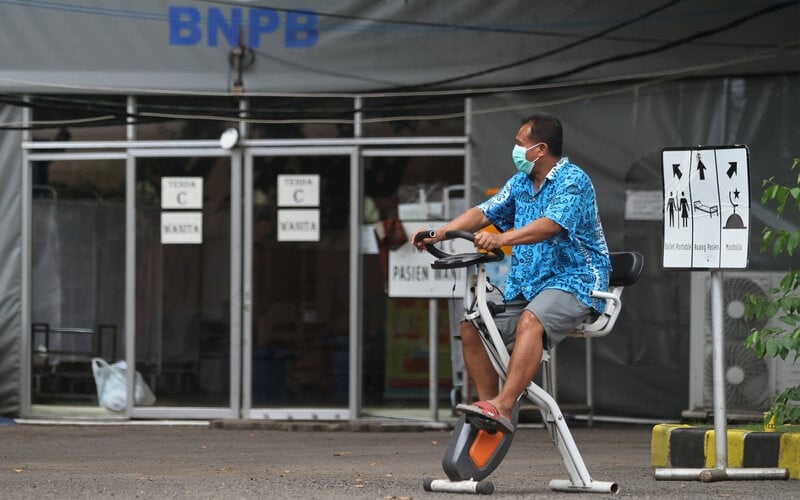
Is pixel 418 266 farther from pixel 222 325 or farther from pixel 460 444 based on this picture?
pixel 460 444

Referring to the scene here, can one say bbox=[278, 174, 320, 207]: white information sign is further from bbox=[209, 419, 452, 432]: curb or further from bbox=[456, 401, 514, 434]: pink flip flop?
bbox=[456, 401, 514, 434]: pink flip flop

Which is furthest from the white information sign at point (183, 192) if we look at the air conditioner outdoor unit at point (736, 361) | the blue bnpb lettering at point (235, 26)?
the air conditioner outdoor unit at point (736, 361)

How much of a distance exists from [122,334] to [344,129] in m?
2.79

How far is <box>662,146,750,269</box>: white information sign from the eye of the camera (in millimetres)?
7254

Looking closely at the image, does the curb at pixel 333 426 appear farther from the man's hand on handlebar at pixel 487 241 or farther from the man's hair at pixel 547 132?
the man's hand on handlebar at pixel 487 241

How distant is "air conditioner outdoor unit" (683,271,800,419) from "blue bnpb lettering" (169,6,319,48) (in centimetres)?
403

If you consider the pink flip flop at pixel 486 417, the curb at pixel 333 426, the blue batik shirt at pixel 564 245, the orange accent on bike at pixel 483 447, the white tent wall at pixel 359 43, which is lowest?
the curb at pixel 333 426

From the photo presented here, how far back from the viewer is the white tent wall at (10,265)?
13.0 meters

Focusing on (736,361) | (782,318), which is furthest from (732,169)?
(736,361)

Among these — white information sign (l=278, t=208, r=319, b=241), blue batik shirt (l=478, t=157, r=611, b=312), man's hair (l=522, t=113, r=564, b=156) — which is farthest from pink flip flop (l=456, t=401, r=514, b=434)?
white information sign (l=278, t=208, r=319, b=241)

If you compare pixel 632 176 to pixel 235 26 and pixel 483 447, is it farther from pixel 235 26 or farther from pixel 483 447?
pixel 483 447

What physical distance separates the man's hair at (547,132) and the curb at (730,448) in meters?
2.42

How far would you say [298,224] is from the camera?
12.9 m

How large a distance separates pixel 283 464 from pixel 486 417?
3.18 m
